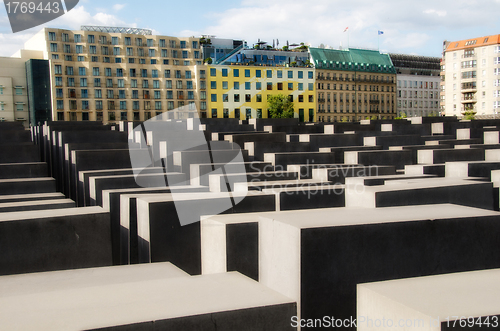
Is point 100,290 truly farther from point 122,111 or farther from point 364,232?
point 122,111

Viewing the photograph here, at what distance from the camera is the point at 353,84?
271ft

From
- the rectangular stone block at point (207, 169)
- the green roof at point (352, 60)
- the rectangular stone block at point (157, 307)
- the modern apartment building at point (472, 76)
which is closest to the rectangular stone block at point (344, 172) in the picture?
the rectangular stone block at point (207, 169)

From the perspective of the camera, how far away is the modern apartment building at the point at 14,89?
6125 centimetres

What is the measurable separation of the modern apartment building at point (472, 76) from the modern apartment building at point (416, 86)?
11211mm

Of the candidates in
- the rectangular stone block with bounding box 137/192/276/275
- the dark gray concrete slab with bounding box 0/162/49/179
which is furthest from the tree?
the rectangular stone block with bounding box 137/192/276/275

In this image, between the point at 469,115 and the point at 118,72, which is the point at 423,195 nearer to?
the point at 469,115

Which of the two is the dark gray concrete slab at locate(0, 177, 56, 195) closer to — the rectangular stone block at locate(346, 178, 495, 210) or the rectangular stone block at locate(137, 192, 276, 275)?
the rectangular stone block at locate(137, 192, 276, 275)

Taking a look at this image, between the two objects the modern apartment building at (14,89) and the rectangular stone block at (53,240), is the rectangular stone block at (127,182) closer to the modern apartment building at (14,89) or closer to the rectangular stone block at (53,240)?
the rectangular stone block at (53,240)

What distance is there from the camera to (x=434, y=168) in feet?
41.3

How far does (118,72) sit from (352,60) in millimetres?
39770

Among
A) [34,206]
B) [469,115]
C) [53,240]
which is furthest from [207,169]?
[469,115]

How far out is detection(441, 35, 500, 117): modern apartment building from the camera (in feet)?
232

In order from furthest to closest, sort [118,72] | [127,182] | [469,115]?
[118,72] < [469,115] < [127,182]

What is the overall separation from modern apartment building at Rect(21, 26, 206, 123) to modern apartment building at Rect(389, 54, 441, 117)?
40268 mm
